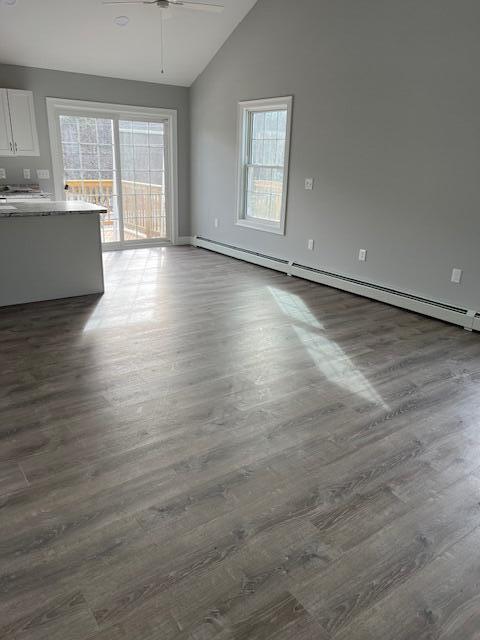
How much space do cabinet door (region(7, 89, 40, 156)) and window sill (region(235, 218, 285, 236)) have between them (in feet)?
9.40

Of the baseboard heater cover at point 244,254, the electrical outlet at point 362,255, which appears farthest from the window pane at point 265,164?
the electrical outlet at point 362,255

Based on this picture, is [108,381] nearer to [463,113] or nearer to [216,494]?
[216,494]

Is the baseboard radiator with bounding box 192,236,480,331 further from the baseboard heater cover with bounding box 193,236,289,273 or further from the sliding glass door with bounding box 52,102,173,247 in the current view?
the sliding glass door with bounding box 52,102,173,247

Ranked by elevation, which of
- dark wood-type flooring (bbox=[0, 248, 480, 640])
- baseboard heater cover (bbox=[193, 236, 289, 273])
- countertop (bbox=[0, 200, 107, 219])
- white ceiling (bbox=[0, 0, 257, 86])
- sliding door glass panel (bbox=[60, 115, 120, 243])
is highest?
white ceiling (bbox=[0, 0, 257, 86])

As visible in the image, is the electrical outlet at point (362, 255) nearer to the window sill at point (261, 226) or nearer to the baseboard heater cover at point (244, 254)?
the baseboard heater cover at point (244, 254)

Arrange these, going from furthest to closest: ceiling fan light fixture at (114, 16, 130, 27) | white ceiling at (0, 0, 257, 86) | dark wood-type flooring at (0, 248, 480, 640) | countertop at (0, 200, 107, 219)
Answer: ceiling fan light fixture at (114, 16, 130, 27) < white ceiling at (0, 0, 257, 86) < countertop at (0, 200, 107, 219) < dark wood-type flooring at (0, 248, 480, 640)

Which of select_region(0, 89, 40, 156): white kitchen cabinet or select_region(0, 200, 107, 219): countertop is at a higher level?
select_region(0, 89, 40, 156): white kitchen cabinet

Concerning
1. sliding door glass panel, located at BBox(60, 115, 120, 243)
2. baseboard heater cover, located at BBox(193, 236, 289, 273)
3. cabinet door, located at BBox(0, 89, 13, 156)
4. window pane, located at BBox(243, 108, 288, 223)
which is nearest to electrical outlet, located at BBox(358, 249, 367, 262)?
baseboard heater cover, located at BBox(193, 236, 289, 273)

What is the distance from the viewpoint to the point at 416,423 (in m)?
2.74

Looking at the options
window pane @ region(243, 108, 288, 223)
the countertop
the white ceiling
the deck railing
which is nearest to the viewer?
the countertop

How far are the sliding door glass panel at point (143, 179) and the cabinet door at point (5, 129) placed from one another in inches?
62.2

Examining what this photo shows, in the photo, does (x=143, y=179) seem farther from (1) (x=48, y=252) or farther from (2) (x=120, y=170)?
(1) (x=48, y=252)

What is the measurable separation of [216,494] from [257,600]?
1.81 ft

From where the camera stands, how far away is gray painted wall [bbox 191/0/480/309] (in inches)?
161
